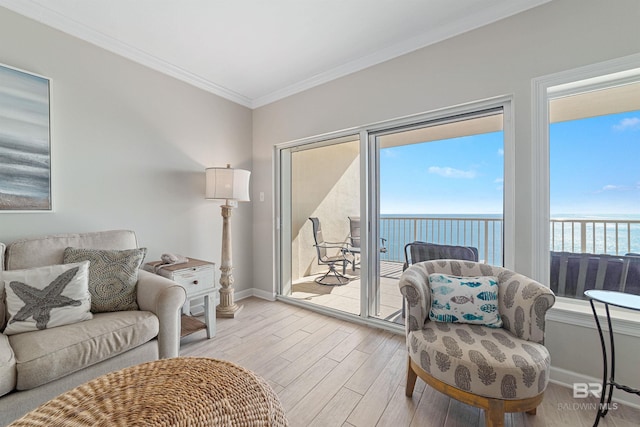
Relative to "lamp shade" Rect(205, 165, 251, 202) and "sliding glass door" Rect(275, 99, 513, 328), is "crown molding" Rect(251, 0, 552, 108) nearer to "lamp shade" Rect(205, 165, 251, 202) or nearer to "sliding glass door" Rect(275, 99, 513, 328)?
"sliding glass door" Rect(275, 99, 513, 328)

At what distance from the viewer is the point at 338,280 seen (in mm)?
3555

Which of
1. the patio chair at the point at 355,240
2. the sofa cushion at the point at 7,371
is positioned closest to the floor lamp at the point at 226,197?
the patio chair at the point at 355,240

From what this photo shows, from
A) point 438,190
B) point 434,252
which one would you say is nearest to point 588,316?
point 434,252

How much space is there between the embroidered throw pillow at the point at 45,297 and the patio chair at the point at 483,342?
6.41 ft

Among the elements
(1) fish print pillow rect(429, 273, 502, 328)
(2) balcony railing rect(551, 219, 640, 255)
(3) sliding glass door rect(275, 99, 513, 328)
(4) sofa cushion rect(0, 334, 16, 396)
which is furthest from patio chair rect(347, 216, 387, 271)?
(4) sofa cushion rect(0, 334, 16, 396)

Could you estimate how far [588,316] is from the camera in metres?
1.64

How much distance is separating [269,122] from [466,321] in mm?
2961

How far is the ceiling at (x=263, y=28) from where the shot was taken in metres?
1.88

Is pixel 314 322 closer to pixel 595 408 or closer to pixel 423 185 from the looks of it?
pixel 423 185

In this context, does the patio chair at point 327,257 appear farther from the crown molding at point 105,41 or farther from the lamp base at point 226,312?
the crown molding at point 105,41

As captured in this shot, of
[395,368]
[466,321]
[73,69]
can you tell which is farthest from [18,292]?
[466,321]

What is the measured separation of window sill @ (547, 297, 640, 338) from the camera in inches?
60.2

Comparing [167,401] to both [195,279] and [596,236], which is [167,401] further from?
[596,236]

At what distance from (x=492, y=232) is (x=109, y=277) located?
9.38 ft
